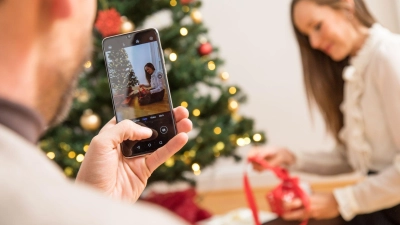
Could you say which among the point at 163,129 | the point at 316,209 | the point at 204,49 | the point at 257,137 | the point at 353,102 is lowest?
the point at 316,209

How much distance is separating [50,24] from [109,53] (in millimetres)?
431

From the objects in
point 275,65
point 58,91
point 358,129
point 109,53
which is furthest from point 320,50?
point 58,91

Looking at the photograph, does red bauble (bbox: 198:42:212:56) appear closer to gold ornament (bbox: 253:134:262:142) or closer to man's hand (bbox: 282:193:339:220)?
gold ornament (bbox: 253:134:262:142)

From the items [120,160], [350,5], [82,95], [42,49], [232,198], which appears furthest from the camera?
[232,198]

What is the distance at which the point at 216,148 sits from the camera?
4.84 feet

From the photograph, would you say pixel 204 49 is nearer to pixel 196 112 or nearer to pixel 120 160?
pixel 196 112

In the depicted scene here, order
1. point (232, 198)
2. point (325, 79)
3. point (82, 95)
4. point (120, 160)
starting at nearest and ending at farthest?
1. point (120, 160)
2. point (325, 79)
3. point (82, 95)
4. point (232, 198)

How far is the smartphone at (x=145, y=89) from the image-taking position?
2.37 ft

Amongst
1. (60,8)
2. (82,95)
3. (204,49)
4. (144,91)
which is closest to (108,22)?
(82,95)

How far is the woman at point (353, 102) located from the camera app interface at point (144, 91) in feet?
1.67

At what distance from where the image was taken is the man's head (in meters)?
0.31

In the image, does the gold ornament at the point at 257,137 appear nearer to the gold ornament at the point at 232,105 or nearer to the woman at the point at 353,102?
the gold ornament at the point at 232,105

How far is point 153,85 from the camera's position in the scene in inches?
28.7

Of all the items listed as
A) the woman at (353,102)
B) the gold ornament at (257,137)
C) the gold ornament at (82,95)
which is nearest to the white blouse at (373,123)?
the woman at (353,102)
